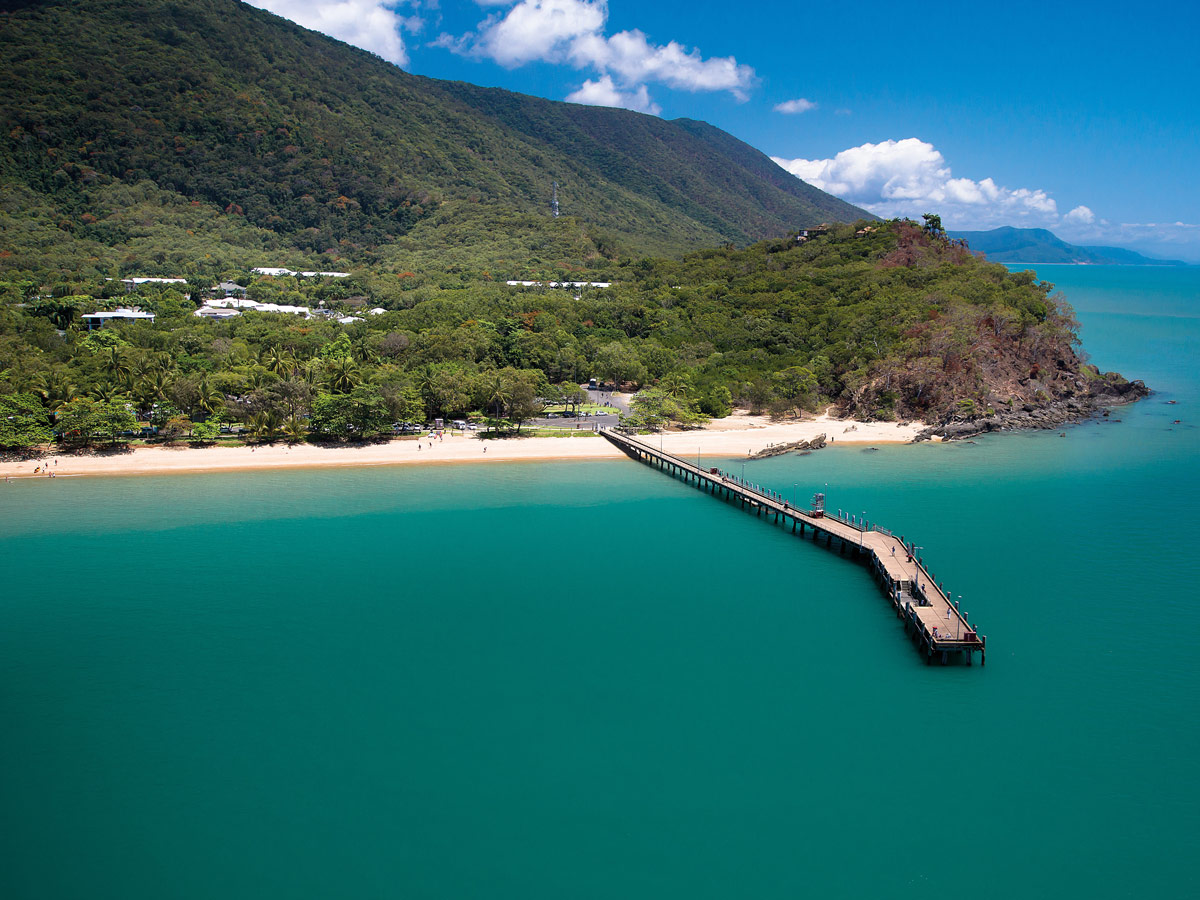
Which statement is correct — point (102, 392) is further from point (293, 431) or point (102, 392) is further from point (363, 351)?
point (363, 351)

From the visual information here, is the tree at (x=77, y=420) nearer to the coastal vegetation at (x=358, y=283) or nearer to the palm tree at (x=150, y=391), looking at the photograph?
the coastal vegetation at (x=358, y=283)

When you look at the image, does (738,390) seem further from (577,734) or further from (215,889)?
(215,889)

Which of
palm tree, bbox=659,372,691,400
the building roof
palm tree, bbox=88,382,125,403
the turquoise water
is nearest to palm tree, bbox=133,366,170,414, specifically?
palm tree, bbox=88,382,125,403

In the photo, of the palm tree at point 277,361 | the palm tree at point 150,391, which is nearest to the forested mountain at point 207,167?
the palm tree at point 277,361

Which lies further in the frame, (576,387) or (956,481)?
(576,387)

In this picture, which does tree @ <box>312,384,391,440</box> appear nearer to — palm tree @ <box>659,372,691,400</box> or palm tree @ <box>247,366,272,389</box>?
palm tree @ <box>247,366,272,389</box>

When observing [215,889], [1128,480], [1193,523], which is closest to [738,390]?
[1128,480]
